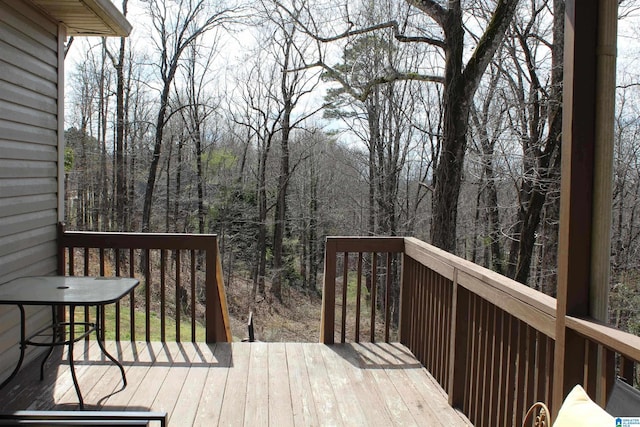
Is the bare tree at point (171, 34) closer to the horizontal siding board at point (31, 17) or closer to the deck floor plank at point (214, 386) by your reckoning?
the horizontal siding board at point (31, 17)

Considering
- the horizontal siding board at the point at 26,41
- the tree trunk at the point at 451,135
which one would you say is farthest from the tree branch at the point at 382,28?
the horizontal siding board at the point at 26,41

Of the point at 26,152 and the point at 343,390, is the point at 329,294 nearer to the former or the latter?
the point at 343,390

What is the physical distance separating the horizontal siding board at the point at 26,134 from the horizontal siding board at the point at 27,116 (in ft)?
0.10

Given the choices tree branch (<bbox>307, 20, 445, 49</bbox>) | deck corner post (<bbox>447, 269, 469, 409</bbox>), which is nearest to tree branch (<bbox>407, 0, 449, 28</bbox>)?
tree branch (<bbox>307, 20, 445, 49</bbox>)

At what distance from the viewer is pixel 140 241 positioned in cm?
416

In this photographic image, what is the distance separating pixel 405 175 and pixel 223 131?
633cm

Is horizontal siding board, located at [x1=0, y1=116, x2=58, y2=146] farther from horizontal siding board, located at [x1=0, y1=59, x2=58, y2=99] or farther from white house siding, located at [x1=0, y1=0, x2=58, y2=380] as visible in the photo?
horizontal siding board, located at [x1=0, y1=59, x2=58, y2=99]

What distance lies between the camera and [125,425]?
5.84 ft

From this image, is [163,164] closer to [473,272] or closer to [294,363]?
[294,363]

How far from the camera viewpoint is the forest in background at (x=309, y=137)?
8.92 metres

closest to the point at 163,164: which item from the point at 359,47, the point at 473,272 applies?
the point at 359,47

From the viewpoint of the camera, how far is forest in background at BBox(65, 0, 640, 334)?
892 cm

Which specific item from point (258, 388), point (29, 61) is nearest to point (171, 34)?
point (29, 61)

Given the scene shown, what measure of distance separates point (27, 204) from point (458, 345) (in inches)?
127
